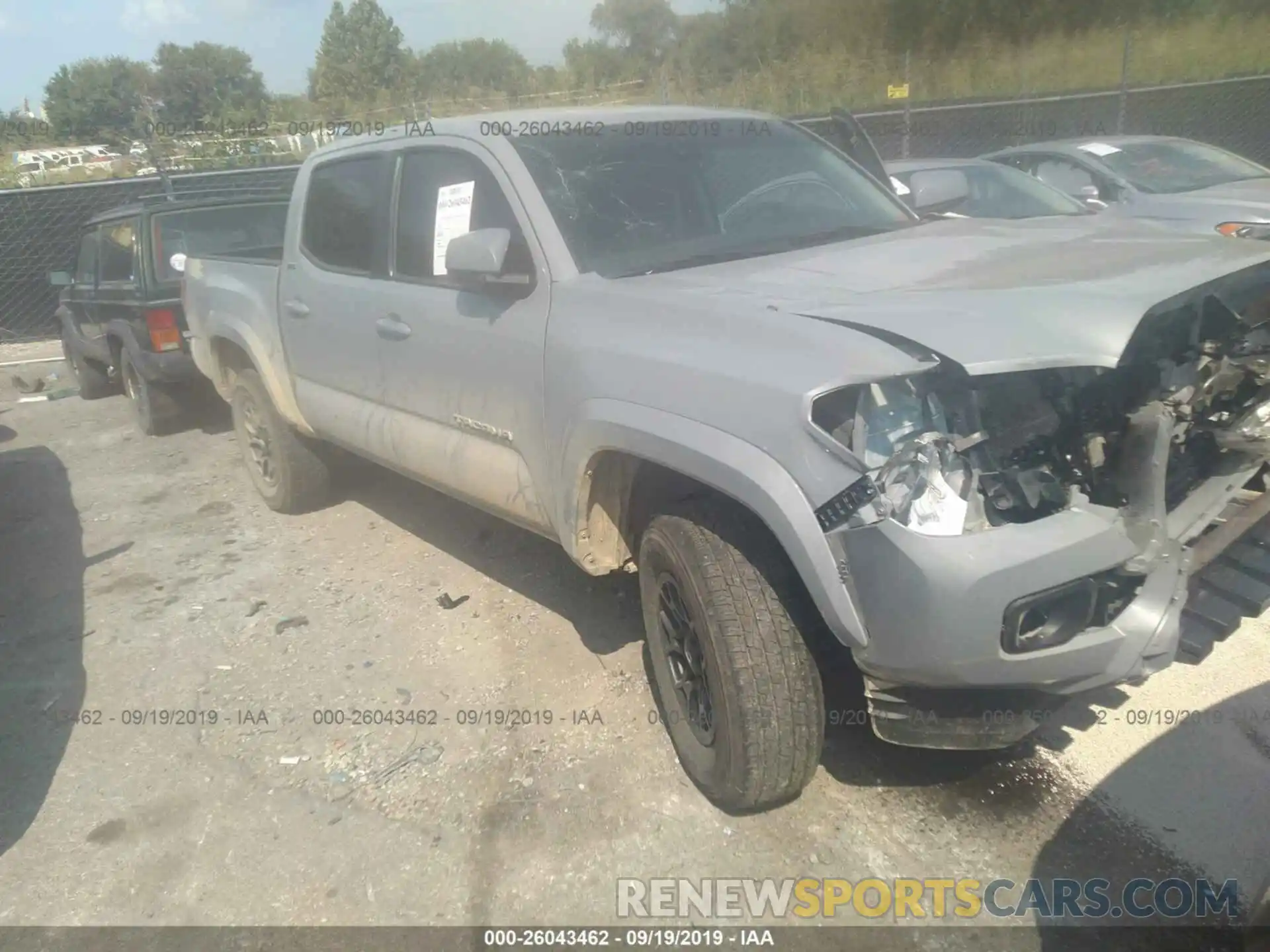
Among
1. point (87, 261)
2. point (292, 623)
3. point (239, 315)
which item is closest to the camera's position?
point (292, 623)

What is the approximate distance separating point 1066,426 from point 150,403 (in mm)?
7068

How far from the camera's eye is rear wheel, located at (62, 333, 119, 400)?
9.11 meters

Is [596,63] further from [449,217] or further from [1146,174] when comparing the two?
[449,217]

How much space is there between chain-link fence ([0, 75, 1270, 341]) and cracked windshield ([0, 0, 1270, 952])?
8479mm

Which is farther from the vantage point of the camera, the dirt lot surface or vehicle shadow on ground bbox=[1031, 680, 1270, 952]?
the dirt lot surface

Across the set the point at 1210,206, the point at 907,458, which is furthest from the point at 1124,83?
the point at 907,458

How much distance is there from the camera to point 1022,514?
2.21 m

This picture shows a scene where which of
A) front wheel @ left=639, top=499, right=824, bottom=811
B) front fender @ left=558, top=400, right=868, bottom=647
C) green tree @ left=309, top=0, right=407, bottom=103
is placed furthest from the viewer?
green tree @ left=309, top=0, right=407, bottom=103

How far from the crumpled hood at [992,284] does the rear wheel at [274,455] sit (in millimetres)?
2979

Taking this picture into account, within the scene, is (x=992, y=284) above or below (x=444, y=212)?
below

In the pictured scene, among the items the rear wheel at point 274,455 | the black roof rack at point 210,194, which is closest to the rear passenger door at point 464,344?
the rear wheel at point 274,455

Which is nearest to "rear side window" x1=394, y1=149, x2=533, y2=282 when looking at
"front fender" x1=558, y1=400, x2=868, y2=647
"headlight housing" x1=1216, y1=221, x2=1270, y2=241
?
"front fender" x1=558, y1=400, x2=868, y2=647

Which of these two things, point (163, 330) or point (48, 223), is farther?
point (48, 223)

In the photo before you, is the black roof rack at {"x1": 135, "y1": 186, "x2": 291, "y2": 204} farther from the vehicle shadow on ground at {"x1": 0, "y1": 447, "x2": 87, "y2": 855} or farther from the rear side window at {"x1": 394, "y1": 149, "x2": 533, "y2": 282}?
the rear side window at {"x1": 394, "y1": 149, "x2": 533, "y2": 282}
